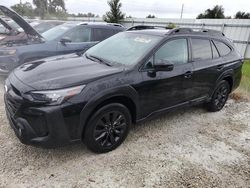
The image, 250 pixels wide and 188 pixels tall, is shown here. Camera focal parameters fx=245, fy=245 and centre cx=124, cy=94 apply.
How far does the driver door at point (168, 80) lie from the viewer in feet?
11.6

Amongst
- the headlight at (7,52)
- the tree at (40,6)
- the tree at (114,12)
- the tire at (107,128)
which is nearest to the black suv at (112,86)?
the tire at (107,128)

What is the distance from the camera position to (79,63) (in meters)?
3.57

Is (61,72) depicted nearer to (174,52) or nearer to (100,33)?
(174,52)

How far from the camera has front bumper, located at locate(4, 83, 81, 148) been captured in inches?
106

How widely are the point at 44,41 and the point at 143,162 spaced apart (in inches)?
173

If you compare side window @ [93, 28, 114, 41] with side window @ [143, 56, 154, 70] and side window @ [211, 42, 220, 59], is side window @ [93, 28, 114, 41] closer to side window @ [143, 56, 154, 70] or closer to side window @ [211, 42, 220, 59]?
side window @ [211, 42, 220, 59]

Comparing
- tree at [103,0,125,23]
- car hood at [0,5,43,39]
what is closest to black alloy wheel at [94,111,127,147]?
car hood at [0,5,43,39]

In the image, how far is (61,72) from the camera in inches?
124

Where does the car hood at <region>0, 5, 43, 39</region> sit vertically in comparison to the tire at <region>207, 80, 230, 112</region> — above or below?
above

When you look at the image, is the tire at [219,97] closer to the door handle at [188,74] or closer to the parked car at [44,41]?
the door handle at [188,74]

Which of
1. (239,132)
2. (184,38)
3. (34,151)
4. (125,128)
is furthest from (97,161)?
(239,132)

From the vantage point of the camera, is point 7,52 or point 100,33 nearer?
point 7,52

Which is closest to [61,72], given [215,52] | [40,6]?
[215,52]

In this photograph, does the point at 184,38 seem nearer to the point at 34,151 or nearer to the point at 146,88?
the point at 146,88
